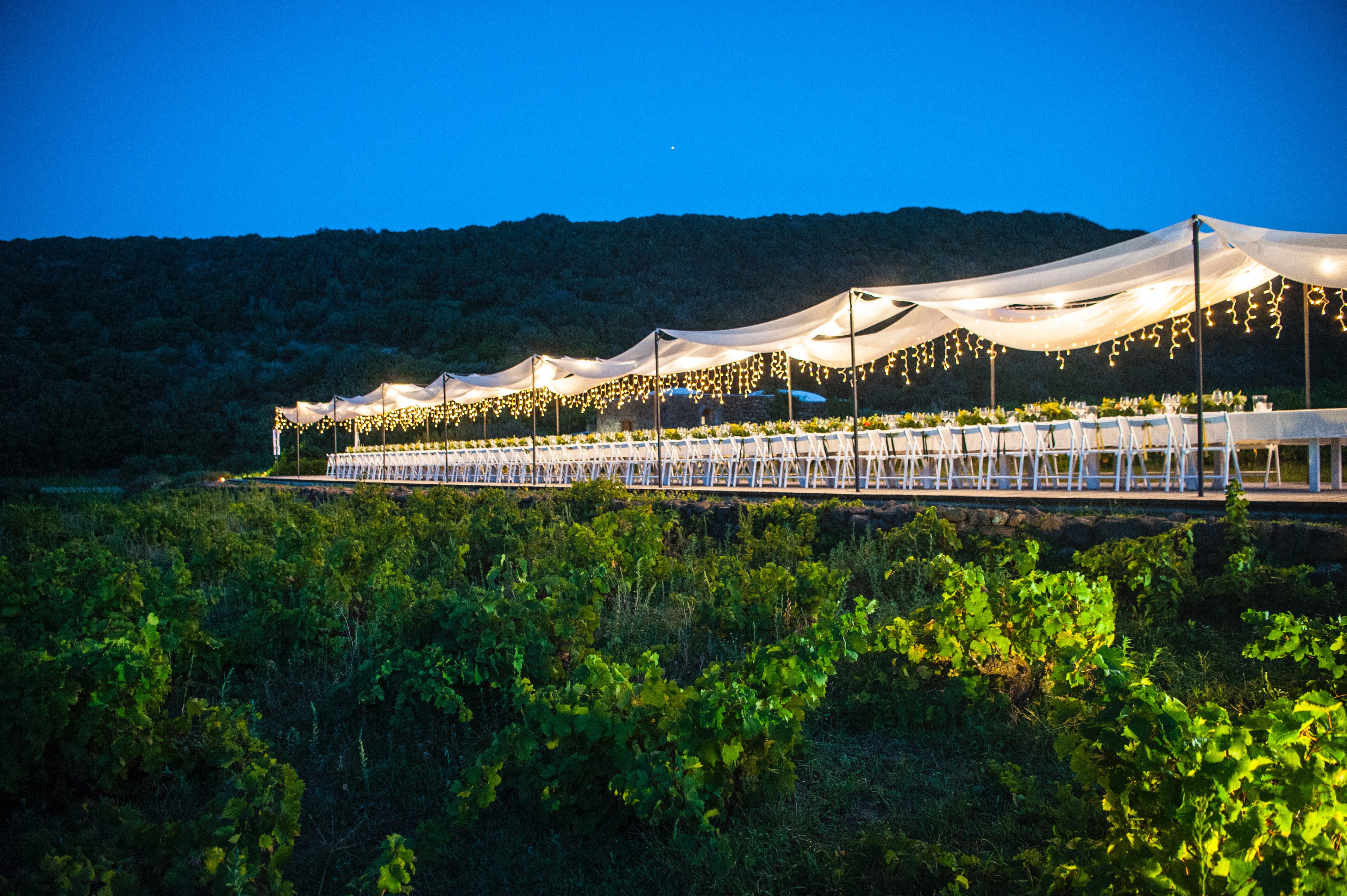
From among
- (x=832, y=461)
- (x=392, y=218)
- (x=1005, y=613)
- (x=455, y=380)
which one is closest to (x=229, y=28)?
(x=392, y=218)

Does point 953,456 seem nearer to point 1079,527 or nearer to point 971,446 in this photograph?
point 971,446

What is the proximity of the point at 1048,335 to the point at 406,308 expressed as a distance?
114 ft

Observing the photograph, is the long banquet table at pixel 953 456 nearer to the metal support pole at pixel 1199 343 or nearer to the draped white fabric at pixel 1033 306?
the metal support pole at pixel 1199 343

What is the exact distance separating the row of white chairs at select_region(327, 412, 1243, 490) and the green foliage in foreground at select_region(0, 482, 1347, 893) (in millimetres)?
3191

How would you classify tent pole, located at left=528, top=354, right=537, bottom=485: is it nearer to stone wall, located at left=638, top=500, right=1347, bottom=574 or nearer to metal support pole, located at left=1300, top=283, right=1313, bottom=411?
stone wall, located at left=638, top=500, right=1347, bottom=574

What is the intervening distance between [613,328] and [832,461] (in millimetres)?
24481

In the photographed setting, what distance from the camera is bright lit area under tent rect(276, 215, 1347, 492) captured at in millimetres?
5438

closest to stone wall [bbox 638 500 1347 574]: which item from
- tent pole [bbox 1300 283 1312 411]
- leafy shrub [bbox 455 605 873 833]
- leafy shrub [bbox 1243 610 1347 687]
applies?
leafy shrub [bbox 1243 610 1347 687]

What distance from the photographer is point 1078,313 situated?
7.20m

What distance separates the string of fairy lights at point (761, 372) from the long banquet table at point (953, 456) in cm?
79

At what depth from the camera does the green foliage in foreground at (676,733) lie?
123 centimetres

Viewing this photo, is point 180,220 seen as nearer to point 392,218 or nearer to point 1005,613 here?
point 392,218

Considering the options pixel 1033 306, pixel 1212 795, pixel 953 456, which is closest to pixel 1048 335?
pixel 1033 306

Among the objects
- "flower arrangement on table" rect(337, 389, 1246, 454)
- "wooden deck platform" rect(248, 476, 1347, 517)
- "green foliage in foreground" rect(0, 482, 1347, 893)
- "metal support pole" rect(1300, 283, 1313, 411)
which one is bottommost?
"green foliage in foreground" rect(0, 482, 1347, 893)
